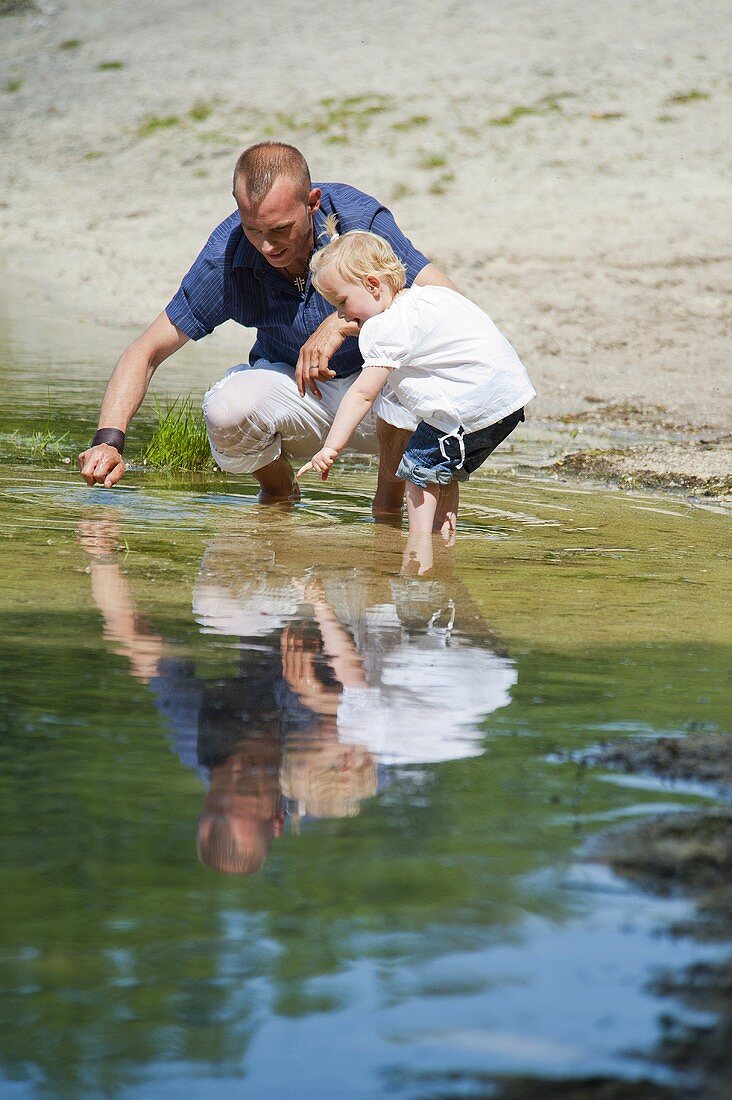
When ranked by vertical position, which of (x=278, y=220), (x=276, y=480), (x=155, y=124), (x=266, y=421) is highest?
(x=278, y=220)

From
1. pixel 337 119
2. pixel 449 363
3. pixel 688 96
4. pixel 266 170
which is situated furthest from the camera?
pixel 337 119

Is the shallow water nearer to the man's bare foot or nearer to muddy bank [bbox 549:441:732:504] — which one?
the man's bare foot

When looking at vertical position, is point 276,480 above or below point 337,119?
below

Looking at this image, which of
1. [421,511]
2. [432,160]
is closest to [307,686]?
[421,511]

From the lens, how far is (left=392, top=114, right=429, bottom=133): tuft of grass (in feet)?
65.7

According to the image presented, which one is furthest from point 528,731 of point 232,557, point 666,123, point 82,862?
point 666,123

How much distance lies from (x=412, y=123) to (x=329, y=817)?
1935 cm

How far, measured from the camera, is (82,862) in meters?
1.93

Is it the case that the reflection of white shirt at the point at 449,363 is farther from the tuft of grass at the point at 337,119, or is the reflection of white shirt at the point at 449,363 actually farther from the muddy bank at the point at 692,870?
the tuft of grass at the point at 337,119

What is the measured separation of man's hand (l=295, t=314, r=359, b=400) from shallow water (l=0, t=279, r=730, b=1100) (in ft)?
3.68

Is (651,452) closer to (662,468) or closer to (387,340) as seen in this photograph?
(662,468)

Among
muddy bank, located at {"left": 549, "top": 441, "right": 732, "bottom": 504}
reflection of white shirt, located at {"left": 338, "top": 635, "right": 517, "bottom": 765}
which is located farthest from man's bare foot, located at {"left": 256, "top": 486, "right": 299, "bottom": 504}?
reflection of white shirt, located at {"left": 338, "top": 635, "right": 517, "bottom": 765}

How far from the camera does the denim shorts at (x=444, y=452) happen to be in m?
4.80

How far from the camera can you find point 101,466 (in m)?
4.49
